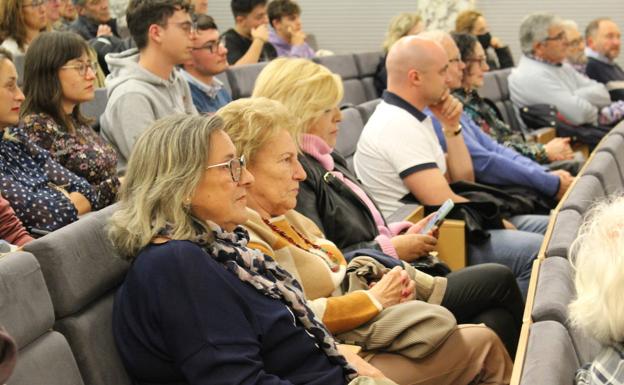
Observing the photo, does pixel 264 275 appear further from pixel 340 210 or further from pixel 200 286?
pixel 340 210

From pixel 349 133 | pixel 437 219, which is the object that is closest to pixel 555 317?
pixel 437 219

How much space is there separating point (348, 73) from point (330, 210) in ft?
12.9

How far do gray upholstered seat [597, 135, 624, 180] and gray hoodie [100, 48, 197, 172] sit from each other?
1689 mm

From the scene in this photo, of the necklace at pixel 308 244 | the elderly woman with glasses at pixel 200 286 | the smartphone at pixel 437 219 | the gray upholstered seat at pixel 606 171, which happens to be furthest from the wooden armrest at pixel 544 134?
the elderly woman with glasses at pixel 200 286

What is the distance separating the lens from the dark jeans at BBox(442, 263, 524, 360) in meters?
2.65

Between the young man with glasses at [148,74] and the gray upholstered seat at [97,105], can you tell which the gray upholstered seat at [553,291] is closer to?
the young man with glasses at [148,74]

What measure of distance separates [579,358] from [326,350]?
515 mm

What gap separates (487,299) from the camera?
8.78 feet

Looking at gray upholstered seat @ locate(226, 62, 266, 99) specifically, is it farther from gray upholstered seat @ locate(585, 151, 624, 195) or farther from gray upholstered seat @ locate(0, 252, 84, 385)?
gray upholstered seat @ locate(0, 252, 84, 385)

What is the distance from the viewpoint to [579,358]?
5.98ft

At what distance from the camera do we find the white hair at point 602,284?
1453 mm

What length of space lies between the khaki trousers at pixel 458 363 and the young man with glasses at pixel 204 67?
2006 mm

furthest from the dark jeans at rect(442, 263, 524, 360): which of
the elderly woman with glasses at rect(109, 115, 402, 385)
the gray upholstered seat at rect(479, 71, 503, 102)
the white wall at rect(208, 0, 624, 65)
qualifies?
the white wall at rect(208, 0, 624, 65)

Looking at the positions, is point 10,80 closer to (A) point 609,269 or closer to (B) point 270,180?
(B) point 270,180
